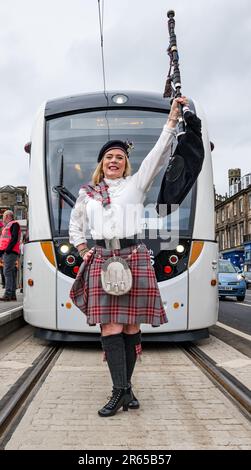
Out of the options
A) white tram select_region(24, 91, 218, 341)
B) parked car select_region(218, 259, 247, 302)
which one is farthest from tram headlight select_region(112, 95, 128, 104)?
parked car select_region(218, 259, 247, 302)

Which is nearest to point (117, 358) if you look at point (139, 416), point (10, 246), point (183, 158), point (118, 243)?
point (139, 416)

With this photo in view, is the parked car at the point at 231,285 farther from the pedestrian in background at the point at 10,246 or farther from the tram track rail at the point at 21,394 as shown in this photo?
the tram track rail at the point at 21,394

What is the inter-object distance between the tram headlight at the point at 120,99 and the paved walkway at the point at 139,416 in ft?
10.3

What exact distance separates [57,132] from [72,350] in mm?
2520

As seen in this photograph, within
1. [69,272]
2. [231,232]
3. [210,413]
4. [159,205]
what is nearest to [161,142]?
[159,205]

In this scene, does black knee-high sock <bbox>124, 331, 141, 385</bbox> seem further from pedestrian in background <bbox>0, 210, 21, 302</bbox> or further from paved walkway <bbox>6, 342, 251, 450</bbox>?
pedestrian in background <bbox>0, 210, 21, 302</bbox>

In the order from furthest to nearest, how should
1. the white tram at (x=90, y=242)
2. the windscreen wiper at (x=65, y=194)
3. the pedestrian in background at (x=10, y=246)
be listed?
the pedestrian in background at (x=10, y=246)
the windscreen wiper at (x=65, y=194)
the white tram at (x=90, y=242)

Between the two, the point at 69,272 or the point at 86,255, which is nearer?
the point at 86,255

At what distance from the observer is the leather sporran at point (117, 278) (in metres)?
2.94

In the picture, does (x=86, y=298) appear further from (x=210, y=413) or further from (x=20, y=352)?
(x=20, y=352)

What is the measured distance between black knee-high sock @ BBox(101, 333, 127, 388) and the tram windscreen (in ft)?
7.93

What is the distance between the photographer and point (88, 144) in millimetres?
5602

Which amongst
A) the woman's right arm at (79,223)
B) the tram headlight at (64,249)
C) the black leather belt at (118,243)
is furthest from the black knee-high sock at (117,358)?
the tram headlight at (64,249)

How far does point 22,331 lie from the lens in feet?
22.6
